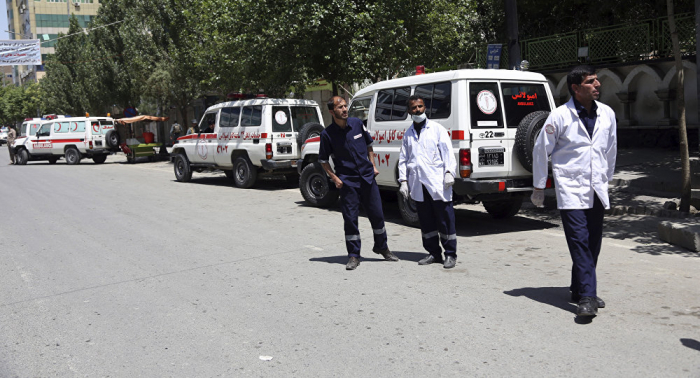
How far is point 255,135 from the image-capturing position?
15.1m

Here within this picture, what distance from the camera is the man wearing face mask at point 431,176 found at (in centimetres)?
680

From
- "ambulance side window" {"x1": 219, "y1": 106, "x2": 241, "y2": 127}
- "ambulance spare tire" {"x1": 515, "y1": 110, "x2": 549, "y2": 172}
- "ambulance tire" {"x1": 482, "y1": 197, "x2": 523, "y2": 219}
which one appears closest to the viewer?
"ambulance spare tire" {"x1": 515, "y1": 110, "x2": 549, "y2": 172}

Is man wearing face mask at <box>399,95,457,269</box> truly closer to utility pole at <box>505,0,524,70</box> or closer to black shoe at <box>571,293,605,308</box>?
black shoe at <box>571,293,605,308</box>

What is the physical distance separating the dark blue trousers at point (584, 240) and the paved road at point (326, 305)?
274 millimetres

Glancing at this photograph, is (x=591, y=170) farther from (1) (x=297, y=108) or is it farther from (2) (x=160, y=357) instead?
(1) (x=297, y=108)

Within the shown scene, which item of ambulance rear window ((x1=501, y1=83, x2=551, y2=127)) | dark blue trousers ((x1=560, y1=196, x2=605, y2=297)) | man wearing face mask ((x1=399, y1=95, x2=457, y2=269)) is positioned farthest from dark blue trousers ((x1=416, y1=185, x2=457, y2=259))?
ambulance rear window ((x1=501, y1=83, x2=551, y2=127))

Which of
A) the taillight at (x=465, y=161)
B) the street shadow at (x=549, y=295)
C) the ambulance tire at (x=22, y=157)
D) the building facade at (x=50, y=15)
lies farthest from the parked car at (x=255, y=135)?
the building facade at (x=50, y=15)

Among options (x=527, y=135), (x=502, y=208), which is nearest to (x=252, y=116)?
(x=502, y=208)

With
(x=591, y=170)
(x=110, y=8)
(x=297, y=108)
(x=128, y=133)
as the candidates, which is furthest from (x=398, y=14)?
(x=110, y=8)

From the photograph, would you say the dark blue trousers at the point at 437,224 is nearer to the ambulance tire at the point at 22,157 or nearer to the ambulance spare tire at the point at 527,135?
the ambulance spare tire at the point at 527,135

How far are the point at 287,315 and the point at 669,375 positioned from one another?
2.79m

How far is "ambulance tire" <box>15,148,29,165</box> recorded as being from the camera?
97.4 feet

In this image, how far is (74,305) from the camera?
5898 mm

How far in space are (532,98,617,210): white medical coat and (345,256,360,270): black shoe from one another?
2.47 metres
